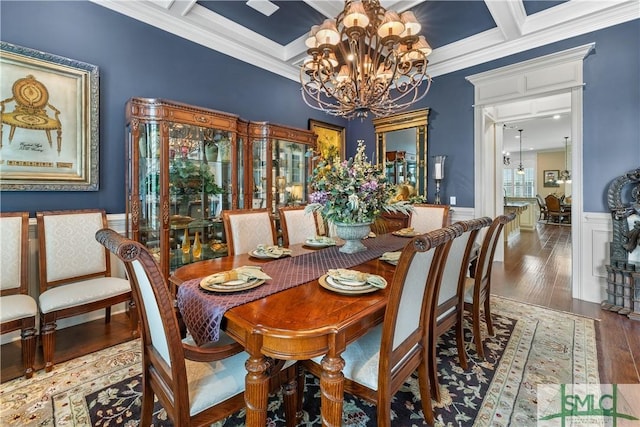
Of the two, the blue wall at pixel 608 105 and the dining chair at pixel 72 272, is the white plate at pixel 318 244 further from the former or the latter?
the blue wall at pixel 608 105

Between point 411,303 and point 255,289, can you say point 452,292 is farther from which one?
point 255,289

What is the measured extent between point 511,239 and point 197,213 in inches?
258

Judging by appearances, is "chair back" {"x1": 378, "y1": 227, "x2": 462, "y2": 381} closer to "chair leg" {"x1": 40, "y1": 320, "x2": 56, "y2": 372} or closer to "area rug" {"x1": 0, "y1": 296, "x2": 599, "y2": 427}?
"area rug" {"x1": 0, "y1": 296, "x2": 599, "y2": 427}

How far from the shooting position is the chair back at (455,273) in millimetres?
1544

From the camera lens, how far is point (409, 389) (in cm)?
171

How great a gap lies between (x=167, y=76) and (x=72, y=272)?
2.03m

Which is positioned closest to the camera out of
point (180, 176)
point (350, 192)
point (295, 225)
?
point (350, 192)

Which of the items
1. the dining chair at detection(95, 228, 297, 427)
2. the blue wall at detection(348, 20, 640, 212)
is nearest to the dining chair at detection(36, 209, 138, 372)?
the dining chair at detection(95, 228, 297, 427)

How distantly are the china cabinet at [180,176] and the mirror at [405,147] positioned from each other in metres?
2.19

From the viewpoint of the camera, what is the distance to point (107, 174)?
266 cm

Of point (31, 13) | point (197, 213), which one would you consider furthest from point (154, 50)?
point (197, 213)

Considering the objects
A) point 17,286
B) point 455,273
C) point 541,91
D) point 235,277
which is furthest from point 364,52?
point 17,286

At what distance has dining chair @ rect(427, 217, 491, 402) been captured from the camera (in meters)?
1.49

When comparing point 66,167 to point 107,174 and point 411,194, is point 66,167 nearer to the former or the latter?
point 107,174
